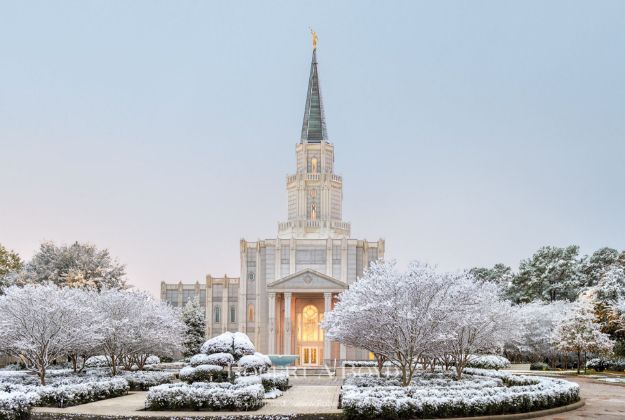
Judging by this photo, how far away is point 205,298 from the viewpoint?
99.2 metres

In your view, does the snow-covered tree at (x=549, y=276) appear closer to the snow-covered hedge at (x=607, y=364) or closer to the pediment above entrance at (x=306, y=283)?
the snow-covered hedge at (x=607, y=364)

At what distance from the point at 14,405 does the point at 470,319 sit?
2165 centimetres

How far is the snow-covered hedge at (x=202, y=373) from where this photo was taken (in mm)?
36906

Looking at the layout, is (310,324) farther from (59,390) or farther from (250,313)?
(59,390)

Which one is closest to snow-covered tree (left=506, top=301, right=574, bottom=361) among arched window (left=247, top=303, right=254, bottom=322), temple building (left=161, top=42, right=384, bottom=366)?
temple building (left=161, top=42, right=384, bottom=366)

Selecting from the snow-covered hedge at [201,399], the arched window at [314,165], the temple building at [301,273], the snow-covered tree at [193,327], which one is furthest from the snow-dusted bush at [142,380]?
the arched window at [314,165]

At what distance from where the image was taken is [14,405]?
2725 centimetres

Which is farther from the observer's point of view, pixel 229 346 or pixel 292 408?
pixel 229 346

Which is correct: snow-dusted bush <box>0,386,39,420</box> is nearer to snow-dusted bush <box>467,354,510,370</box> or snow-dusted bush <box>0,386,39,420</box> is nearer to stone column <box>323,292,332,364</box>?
snow-dusted bush <box>467,354,510,370</box>

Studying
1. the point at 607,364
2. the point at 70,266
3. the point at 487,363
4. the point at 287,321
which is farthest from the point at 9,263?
the point at 607,364

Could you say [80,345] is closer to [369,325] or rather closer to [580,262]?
[369,325]

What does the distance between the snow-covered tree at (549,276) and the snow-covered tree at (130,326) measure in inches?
2381

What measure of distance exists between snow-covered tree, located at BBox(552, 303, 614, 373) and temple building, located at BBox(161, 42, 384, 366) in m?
25.1

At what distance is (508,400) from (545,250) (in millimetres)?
77274
